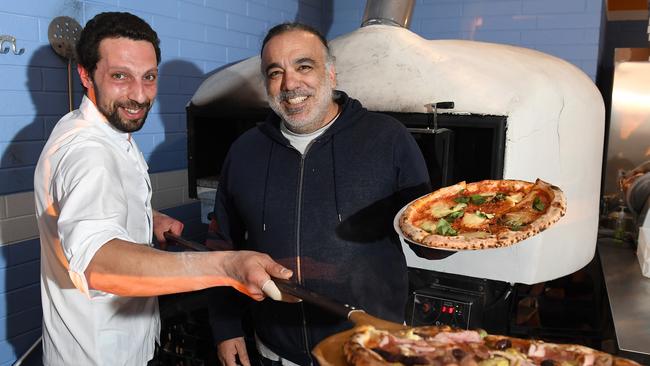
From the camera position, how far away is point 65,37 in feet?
7.49

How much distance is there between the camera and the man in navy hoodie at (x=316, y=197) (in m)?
1.58

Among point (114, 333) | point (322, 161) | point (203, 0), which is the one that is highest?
point (203, 0)

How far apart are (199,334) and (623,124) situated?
9.34 ft

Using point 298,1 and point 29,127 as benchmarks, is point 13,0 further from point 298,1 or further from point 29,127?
point 298,1

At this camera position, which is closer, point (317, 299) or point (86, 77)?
point (317, 299)

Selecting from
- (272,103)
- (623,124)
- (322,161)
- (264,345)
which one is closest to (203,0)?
(272,103)

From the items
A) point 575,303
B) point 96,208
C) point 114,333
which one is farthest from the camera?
A: point 575,303

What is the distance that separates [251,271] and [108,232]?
1.15ft

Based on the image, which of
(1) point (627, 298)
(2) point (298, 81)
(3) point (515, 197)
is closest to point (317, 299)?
(3) point (515, 197)

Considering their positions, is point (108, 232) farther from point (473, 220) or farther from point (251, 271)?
point (473, 220)

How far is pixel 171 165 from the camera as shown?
299cm

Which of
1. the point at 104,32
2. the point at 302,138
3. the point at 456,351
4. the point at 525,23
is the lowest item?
the point at 456,351

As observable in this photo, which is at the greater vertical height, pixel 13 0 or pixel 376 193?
pixel 13 0

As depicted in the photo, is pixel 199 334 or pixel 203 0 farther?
pixel 203 0
